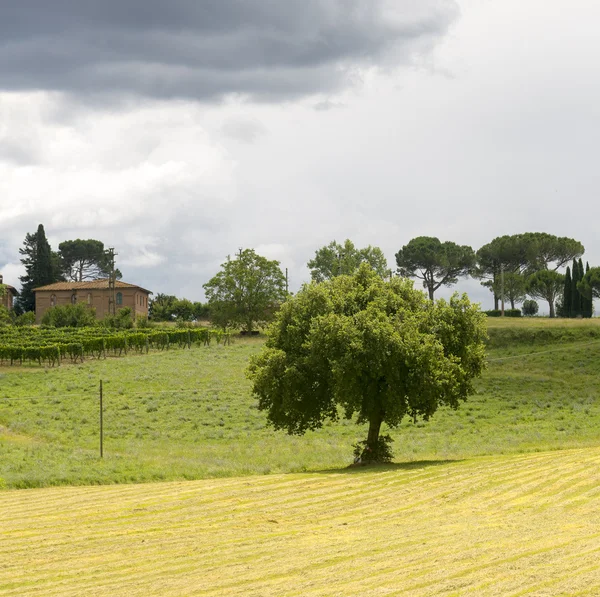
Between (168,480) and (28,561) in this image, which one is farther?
(168,480)

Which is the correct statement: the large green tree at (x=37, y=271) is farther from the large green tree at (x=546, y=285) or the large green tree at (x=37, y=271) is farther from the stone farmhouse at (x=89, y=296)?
the large green tree at (x=546, y=285)

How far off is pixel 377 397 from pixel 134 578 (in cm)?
1537

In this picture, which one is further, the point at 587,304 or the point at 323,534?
the point at 587,304

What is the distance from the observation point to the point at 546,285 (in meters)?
121

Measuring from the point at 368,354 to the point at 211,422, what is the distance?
22554 mm

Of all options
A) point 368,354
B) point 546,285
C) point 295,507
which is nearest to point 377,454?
point 368,354

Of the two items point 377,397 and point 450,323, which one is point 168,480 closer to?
point 377,397

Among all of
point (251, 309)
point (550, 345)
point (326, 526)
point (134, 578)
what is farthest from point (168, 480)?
point (251, 309)

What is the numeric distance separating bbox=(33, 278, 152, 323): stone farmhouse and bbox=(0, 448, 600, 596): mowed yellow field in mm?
111809

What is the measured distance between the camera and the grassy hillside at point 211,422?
31.3m

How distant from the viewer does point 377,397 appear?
94.0 feet

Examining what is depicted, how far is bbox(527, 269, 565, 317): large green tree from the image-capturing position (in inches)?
4737

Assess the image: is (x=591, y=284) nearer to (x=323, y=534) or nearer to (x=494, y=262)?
(x=494, y=262)

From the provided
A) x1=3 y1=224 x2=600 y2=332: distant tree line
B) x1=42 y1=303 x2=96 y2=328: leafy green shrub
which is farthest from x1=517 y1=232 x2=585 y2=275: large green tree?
x1=42 y1=303 x2=96 y2=328: leafy green shrub
